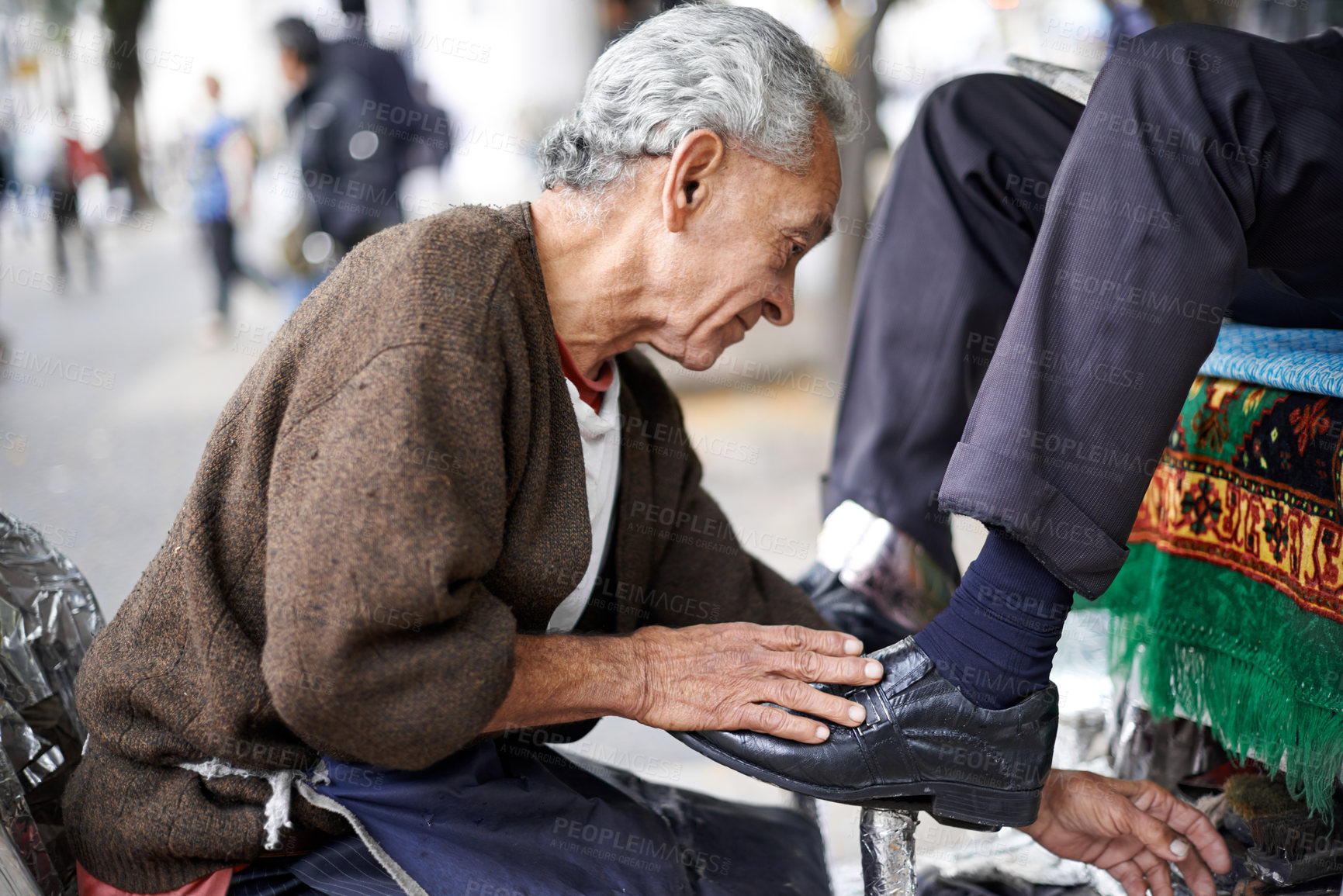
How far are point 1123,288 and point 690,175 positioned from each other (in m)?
0.50

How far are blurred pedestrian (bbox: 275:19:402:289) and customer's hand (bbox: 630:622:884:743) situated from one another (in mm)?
3627

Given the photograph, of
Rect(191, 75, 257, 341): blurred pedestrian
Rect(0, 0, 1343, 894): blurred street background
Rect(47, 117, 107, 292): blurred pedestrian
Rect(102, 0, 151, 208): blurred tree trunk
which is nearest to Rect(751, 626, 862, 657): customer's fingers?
Rect(0, 0, 1343, 894): blurred street background

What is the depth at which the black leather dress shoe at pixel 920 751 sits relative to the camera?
1183mm

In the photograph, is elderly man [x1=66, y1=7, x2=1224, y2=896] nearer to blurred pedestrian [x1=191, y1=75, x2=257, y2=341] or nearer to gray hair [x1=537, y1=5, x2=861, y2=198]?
gray hair [x1=537, y1=5, x2=861, y2=198]

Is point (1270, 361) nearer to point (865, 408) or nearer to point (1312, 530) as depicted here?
point (1312, 530)

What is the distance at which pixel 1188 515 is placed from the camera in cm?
159

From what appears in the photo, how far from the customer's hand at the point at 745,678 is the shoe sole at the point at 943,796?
0.06 metres

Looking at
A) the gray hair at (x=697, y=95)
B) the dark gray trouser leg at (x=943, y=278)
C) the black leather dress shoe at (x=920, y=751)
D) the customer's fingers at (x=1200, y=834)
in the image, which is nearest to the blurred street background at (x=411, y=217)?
the dark gray trouser leg at (x=943, y=278)

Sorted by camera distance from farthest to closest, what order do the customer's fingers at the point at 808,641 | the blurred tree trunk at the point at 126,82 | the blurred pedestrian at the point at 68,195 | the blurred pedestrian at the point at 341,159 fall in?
the blurred tree trunk at the point at 126,82
the blurred pedestrian at the point at 68,195
the blurred pedestrian at the point at 341,159
the customer's fingers at the point at 808,641

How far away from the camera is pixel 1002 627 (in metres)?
1.17

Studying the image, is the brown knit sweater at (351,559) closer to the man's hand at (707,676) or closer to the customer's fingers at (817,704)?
the man's hand at (707,676)

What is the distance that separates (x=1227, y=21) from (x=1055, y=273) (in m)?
5.01

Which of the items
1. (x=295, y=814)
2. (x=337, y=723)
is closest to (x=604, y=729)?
(x=295, y=814)

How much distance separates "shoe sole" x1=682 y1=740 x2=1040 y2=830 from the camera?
121 centimetres
